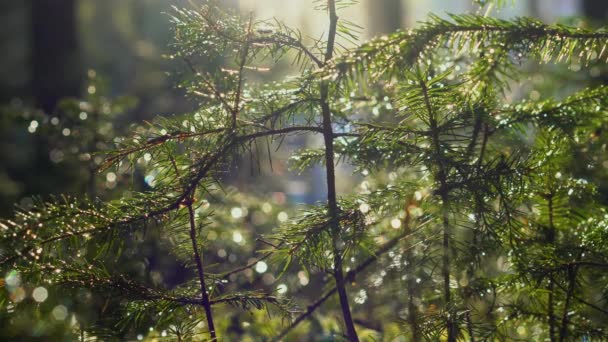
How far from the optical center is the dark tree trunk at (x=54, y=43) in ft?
13.0

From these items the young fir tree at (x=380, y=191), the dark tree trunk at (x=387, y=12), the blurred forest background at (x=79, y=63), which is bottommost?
the young fir tree at (x=380, y=191)

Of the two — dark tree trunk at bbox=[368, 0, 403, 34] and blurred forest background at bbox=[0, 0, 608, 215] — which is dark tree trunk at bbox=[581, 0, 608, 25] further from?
dark tree trunk at bbox=[368, 0, 403, 34]

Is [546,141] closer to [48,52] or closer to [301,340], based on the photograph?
[301,340]

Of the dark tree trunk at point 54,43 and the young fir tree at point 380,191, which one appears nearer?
the young fir tree at point 380,191

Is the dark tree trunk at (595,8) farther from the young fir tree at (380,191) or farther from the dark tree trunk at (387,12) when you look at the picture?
the dark tree trunk at (387,12)

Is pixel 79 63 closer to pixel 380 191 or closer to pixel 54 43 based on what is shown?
pixel 54 43

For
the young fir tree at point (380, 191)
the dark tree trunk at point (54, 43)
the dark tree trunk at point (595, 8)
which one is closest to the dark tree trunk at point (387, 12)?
the dark tree trunk at point (595, 8)

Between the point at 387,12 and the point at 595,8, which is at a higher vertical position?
the point at 387,12

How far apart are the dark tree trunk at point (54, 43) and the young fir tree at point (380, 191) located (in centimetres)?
308

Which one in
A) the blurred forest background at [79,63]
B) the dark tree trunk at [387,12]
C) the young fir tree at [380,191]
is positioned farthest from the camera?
the dark tree trunk at [387,12]

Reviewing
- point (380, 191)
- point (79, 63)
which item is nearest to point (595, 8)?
point (79, 63)

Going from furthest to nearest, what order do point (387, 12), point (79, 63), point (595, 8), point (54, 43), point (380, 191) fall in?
point (387, 12)
point (54, 43)
point (79, 63)
point (595, 8)
point (380, 191)

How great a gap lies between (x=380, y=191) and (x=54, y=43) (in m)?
3.76

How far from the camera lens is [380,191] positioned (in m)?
1.10
